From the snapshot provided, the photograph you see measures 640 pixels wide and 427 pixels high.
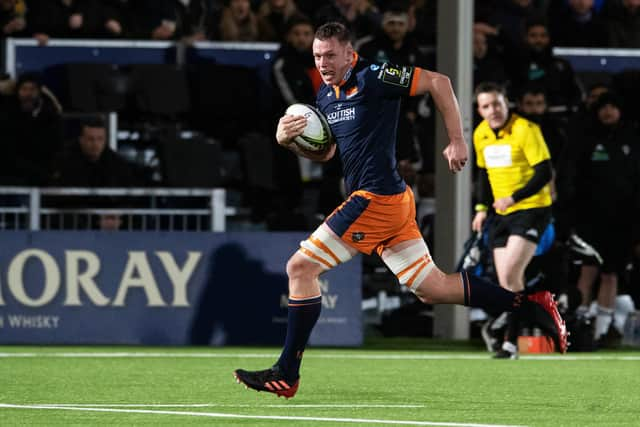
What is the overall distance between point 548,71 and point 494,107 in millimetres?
4252

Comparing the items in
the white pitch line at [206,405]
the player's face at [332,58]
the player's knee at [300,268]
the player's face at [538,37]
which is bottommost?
the white pitch line at [206,405]

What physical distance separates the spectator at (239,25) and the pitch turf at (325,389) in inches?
182

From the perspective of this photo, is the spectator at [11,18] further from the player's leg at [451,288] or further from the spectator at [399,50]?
the player's leg at [451,288]

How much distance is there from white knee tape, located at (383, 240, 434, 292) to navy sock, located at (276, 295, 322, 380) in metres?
0.52

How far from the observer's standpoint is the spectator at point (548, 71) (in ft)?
50.4

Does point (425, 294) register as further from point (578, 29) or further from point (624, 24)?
point (624, 24)

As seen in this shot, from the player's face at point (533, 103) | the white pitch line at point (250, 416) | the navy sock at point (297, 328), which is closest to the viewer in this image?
the white pitch line at point (250, 416)

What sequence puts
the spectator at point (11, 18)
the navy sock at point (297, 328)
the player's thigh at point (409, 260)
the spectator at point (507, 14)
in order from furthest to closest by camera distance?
the spectator at point (507, 14)
the spectator at point (11, 18)
the player's thigh at point (409, 260)
the navy sock at point (297, 328)

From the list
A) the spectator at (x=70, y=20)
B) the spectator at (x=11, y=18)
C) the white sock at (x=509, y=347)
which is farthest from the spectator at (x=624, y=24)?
the spectator at (x=11, y=18)

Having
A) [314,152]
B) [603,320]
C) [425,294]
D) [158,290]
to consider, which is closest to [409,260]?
[425,294]

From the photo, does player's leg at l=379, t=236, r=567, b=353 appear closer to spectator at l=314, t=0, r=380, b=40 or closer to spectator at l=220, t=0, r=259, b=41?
spectator at l=314, t=0, r=380, b=40

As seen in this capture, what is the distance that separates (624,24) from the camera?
17.3m

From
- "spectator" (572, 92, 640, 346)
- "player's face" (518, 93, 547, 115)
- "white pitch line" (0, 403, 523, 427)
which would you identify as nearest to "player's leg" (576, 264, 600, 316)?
"spectator" (572, 92, 640, 346)

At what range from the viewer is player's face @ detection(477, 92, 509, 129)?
11320 mm
